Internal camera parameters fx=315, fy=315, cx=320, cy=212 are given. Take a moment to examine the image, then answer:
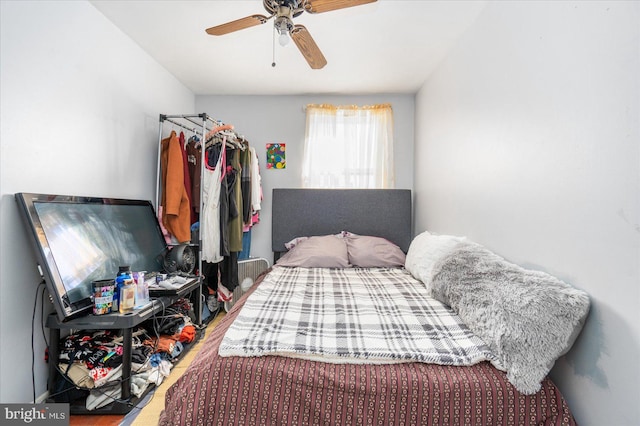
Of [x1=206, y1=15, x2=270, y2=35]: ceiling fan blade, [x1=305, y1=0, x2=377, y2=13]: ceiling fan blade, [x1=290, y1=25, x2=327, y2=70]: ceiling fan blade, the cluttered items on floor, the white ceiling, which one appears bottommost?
the cluttered items on floor

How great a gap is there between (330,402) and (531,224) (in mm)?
1252

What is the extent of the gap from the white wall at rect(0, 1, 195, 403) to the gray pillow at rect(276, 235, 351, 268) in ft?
4.99

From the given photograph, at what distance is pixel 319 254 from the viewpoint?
2.96 metres

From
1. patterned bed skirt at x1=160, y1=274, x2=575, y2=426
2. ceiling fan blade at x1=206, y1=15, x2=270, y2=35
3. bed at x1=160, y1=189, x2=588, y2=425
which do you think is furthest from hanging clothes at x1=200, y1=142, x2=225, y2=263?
patterned bed skirt at x1=160, y1=274, x2=575, y2=426

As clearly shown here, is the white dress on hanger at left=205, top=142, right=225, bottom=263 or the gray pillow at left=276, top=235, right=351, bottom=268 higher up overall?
the white dress on hanger at left=205, top=142, right=225, bottom=263

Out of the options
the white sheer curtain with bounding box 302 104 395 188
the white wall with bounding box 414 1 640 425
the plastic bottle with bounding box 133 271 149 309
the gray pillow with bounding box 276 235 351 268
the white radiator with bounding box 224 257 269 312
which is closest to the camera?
the white wall with bounding box 414 1 640 425

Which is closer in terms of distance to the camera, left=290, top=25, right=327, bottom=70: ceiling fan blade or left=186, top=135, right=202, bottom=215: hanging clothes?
left=290, top=25, right=327, bottom=70: ceiling fan blade

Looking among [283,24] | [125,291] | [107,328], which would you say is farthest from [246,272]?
[283,24]

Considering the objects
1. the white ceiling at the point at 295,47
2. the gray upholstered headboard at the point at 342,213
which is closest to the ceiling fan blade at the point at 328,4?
the white ceiling at the point at 295,47

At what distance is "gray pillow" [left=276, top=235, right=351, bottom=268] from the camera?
293cm

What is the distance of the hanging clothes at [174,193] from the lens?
2.73m

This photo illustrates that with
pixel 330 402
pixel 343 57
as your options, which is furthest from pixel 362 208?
pixel 330 402

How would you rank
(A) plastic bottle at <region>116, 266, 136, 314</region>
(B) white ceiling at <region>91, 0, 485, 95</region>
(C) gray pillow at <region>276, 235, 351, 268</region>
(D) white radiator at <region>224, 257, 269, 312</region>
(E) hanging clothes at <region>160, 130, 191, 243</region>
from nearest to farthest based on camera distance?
(A) plastic bottle at <region>116, 266, 136, 314</region>
(B) white ceiling at <region>91, 0, 485, 95</region>
(E) hanging clothes at <region>160, 130, 191, 243</region>
(C) gray pillow at <region>276, 235, 351, 268</region>
(D) white radiator at <region>224, 257, 269, 312</region>

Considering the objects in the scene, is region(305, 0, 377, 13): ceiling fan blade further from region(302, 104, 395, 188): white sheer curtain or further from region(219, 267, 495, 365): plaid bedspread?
region(302, 104, 395, 188): white sheer curtain
